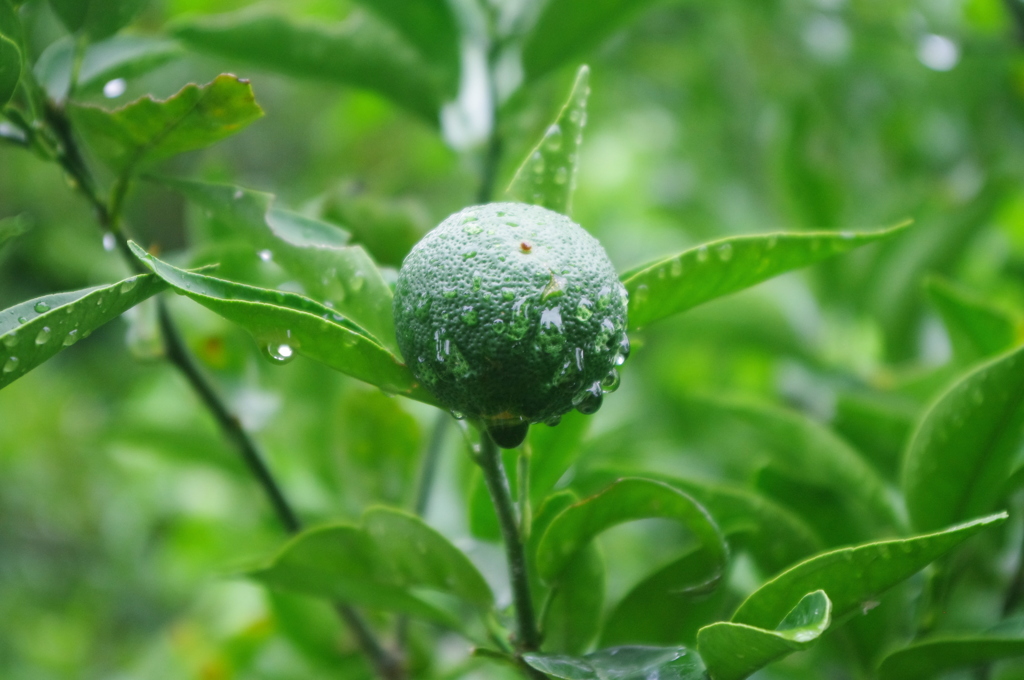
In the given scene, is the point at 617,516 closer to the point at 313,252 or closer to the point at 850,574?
the point at 850,574

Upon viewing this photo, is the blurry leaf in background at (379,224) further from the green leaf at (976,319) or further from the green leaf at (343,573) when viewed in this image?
the green leaf at (976,319)

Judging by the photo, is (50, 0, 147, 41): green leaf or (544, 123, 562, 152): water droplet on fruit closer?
(544, 123, 562, 152): water droplet on fruit

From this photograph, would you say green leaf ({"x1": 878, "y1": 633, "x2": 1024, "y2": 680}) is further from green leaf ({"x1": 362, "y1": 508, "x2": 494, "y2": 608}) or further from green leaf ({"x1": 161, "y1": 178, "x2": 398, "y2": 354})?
green leaf ({"x1": 161, "y1": 178, "x2": 398, "y2": 354})

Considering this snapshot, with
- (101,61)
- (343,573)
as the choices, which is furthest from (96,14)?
(343,573)

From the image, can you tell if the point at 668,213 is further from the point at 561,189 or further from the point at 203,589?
the point at 203,589

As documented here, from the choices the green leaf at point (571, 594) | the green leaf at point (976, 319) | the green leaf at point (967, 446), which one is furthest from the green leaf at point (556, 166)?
the green leaf at point (976, 319)

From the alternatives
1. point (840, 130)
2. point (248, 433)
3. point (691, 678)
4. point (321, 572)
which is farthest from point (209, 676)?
point (840, 130)

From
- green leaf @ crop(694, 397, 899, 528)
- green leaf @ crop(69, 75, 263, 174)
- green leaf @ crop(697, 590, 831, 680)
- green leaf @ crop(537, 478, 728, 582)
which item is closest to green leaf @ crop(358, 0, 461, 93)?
green leaf @ crop(69, 75, 263, 174)
